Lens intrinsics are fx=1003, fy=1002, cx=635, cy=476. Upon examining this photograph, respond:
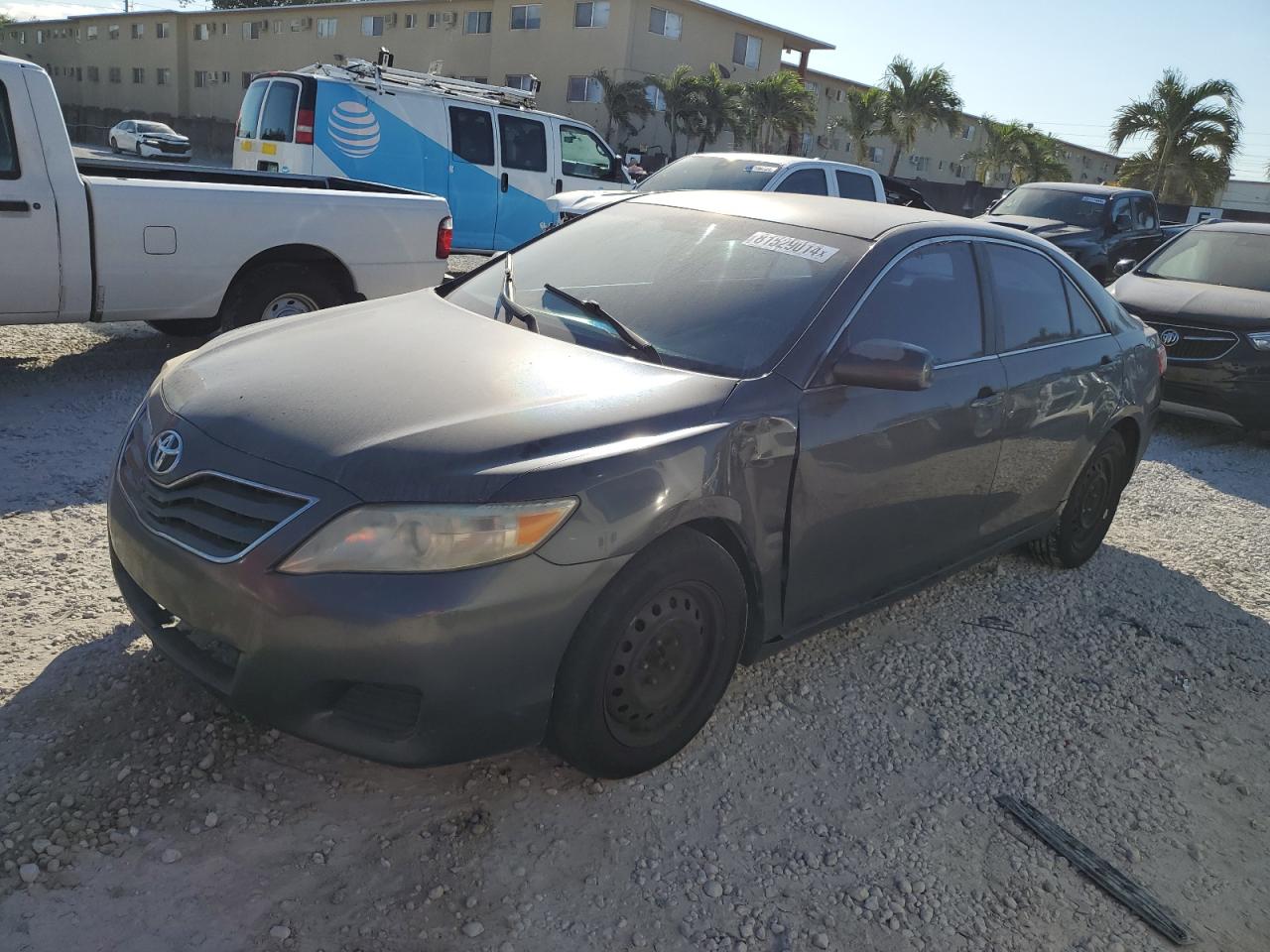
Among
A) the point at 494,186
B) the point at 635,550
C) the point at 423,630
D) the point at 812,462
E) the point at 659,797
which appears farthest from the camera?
→ the point at 494,186

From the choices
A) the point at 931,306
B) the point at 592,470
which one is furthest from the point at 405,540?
the point at 931,306

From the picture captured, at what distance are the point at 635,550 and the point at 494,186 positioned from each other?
1076 cm

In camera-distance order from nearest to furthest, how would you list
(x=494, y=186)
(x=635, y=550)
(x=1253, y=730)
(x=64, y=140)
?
(x=635, y=550) → (x=1253, y=730) → (x=64, y=140) → (x=494, y=186)

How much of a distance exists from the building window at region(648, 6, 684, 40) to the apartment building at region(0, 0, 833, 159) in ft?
0.13

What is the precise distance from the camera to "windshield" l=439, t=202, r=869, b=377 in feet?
10.6

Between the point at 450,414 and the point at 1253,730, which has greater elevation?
the point at 450,414

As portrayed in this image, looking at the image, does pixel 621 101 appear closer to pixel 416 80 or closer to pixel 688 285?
pixel 416 80

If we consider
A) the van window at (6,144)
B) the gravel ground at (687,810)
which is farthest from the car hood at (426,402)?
the van window at (6,144)

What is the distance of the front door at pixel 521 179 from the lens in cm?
1264

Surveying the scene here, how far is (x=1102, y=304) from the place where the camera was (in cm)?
482

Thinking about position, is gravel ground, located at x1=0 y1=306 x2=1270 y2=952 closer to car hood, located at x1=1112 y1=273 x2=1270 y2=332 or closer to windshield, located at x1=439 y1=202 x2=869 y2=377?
windshield, located at x1=439 y1=202 x2=869 y2=377

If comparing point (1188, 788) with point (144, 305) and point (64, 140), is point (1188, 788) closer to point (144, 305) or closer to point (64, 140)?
point (144, 305)

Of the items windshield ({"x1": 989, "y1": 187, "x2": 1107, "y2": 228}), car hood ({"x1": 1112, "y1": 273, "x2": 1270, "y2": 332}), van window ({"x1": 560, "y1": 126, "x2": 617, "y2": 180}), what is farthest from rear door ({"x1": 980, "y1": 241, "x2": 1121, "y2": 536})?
windshield ({"x1": 989, "y1": 187, "x2": 1107, "y2": 228})

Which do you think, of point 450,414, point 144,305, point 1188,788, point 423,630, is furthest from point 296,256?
point 1188,788
